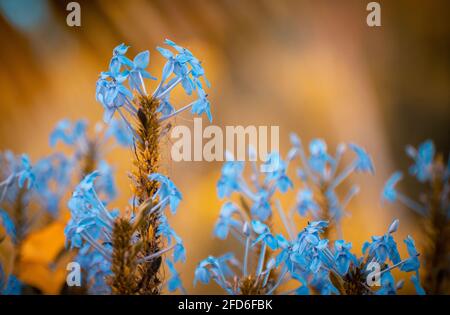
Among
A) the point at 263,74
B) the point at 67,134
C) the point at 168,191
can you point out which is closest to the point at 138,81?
the point at 168,191

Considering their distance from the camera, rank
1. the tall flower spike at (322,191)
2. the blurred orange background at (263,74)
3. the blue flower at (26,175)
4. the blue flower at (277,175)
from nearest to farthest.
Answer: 1. the blue flower at (26,175)
2. the blue flower at (277,175)
3. the tall flower spike at (322,191)
4. the blurred orange background at (263,74)

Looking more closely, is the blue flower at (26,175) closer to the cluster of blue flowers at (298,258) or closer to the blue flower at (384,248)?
the cluster of blue flowers at (298,258)

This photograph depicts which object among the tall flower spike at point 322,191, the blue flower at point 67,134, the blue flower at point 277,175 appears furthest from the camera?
the blue flower at point 67,134

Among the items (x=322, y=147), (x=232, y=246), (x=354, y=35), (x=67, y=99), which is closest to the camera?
(x=322, y=147)

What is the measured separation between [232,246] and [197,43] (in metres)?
1.33

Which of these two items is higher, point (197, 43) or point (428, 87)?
point (197, 43)

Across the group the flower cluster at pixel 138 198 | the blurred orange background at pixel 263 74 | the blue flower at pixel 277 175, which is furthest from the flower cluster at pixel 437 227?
the blurred orange background at pixel 263 74

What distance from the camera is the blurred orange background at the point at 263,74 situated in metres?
3.08

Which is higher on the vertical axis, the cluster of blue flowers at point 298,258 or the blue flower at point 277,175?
the blue flower at point 277,175

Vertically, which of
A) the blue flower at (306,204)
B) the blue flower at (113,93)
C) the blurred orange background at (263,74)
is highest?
the blurred orange background at (263,74)

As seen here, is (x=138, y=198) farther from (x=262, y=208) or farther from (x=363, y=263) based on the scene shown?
(x=363, y=263)

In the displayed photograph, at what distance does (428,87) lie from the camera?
10.8 feet
